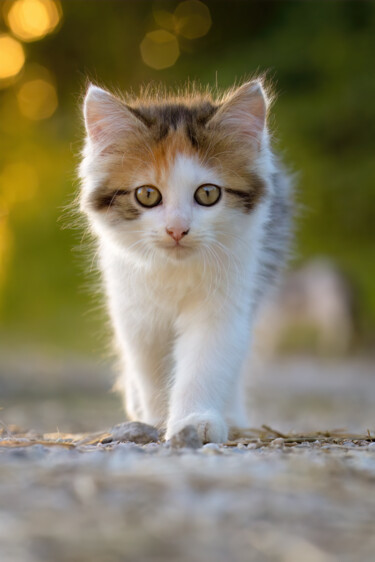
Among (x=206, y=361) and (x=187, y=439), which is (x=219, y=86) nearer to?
(x=206, y=361)

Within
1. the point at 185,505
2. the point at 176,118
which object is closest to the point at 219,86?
the point at 176,118

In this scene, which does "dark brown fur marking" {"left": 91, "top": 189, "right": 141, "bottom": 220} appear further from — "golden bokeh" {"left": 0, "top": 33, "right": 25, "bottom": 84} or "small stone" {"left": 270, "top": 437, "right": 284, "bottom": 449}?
"golden bokeh" {"left": 0, "top": 33, "right": 25, "bottom": 84}

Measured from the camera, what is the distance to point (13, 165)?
1224 cm

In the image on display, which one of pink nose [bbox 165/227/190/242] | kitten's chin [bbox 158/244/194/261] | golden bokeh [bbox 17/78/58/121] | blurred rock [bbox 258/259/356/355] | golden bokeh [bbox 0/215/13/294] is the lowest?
blurred rock [bbox 258/259/356/355]

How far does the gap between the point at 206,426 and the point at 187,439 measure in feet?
0.94

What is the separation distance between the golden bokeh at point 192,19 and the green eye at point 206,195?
381 inches

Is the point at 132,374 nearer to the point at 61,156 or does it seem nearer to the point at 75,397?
the point at 75,397

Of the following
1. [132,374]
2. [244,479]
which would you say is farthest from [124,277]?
[244,479]

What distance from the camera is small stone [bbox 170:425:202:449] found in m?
1.81

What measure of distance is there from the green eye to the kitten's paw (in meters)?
0.68

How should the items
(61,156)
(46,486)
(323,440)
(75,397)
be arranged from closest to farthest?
(46,486) → (323,440) → (75,397) → (61,156)

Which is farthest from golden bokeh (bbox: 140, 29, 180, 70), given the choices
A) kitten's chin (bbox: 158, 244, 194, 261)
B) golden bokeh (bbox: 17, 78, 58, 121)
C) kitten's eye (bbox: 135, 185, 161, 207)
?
kitten's chin (bbox: 158, 244, 194, 261)

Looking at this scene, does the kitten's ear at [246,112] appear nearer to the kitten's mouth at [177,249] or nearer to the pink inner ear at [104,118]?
the pink inner ear at [104,118]

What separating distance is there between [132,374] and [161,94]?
126 centimetres
